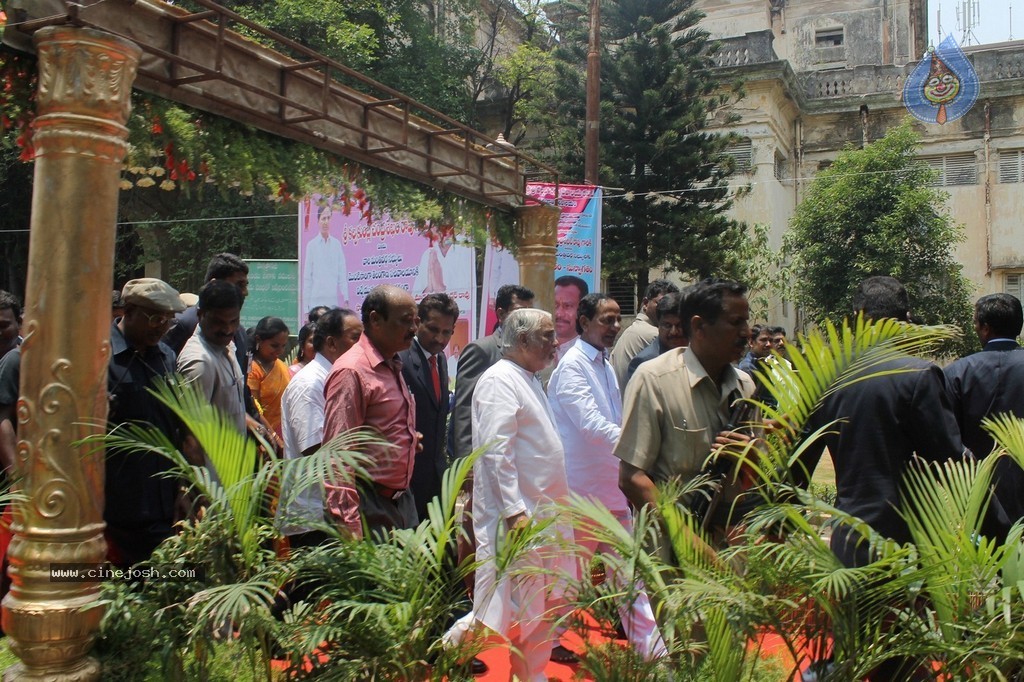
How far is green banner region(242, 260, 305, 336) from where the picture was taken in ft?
41.7

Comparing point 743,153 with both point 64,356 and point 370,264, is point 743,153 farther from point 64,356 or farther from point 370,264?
point 64,356

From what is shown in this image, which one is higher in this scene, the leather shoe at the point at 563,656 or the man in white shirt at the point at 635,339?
the man in white shirt at the point at 635,339

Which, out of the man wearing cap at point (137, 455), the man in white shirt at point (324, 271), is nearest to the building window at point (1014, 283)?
the man in white shirt at point (324, 271)

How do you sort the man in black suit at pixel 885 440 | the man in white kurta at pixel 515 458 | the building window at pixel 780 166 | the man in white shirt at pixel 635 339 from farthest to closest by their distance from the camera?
the building window at pixel 780 166 < the man in white shirt at pixel 635 339 < the man in white kurta at pixel 515 458 < the man in black suit at pixel 885 440

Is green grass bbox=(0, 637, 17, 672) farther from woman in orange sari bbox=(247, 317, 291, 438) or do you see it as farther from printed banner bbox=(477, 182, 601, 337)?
printed banner bbox=(477, 182, 601, 337)

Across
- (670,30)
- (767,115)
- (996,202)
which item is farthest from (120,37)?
(996,202)

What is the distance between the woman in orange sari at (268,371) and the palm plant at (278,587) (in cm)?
321

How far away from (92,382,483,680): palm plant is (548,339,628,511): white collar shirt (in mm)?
1794

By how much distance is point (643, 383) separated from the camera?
3.43 metres

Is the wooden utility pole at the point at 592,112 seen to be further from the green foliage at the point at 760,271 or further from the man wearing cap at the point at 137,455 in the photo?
the man wearing cap at the point at 137,455

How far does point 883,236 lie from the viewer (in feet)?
59.8

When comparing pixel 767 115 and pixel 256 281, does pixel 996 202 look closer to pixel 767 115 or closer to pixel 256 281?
pixel 767 115

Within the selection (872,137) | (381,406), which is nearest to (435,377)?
(381,406)

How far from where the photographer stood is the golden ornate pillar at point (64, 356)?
353 cm
